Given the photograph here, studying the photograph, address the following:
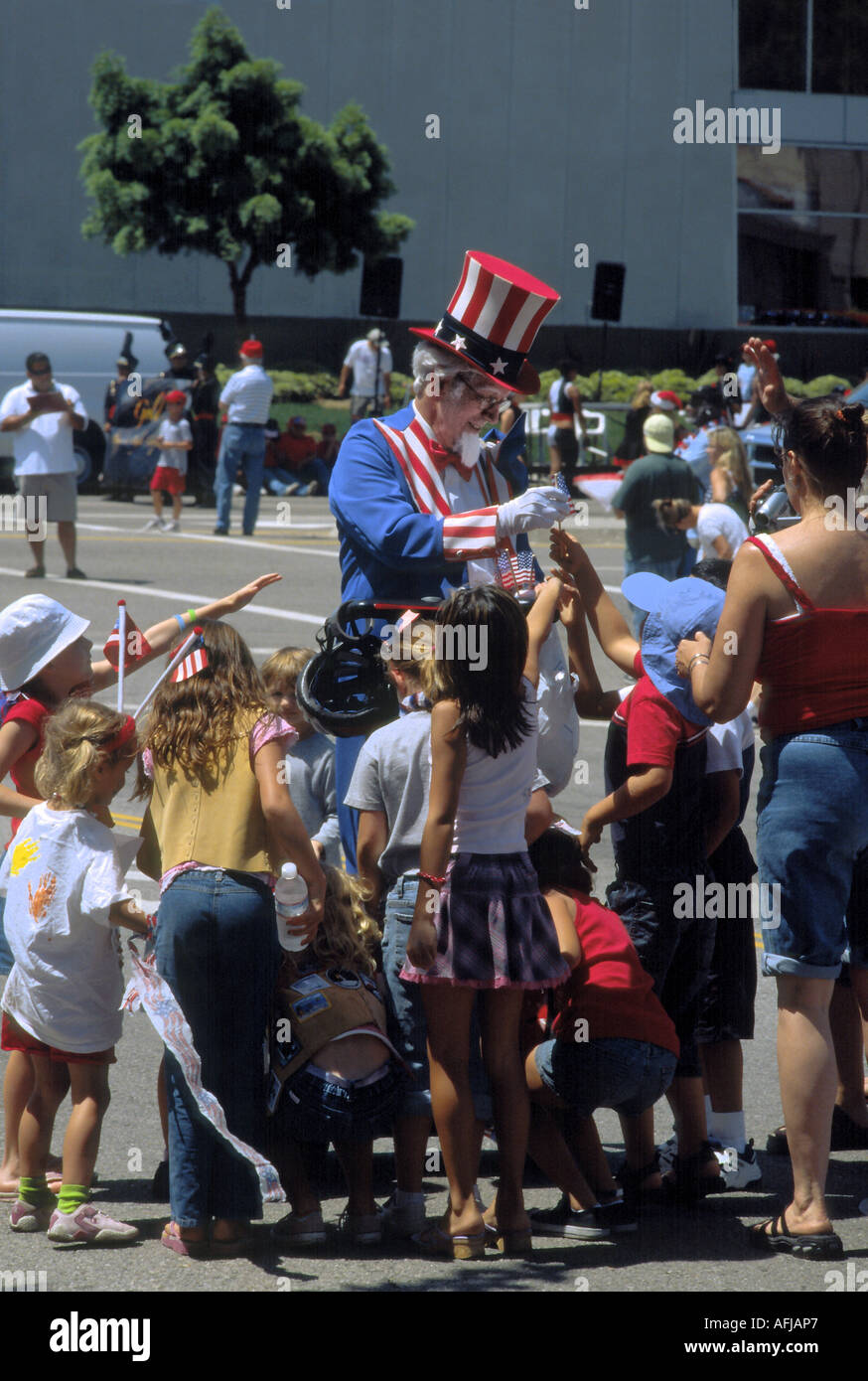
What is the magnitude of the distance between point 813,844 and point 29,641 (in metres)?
2.18

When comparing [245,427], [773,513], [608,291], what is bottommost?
[773,513]

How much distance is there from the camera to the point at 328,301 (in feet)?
132

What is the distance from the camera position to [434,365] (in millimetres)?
4824

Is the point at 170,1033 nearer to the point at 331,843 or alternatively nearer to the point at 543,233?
the point at 331,843

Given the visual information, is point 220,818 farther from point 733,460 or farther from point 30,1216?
point 733,460

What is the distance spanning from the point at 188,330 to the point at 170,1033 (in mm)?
36489

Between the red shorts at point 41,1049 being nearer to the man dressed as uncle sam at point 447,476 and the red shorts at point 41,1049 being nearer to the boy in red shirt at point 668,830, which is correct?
the man dressed as uncle sam at point 447,476

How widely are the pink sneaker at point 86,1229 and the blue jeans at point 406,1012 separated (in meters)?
0.73

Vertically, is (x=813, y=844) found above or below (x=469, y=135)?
below

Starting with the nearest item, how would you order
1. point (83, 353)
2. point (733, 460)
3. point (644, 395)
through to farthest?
point (733, 460) → point (644, 395) → point (83, 353)

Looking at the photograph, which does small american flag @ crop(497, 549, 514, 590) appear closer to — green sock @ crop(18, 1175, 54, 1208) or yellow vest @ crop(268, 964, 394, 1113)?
yellow vest @ crop(268, 964, 394, 1113)

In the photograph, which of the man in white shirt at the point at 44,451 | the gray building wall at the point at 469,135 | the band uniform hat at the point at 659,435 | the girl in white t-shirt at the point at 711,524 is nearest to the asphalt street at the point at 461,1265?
the girl in white t-shirt at the point at 711,524

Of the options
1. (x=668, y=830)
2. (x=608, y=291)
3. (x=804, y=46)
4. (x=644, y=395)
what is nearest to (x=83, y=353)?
(x=608, y=291)
